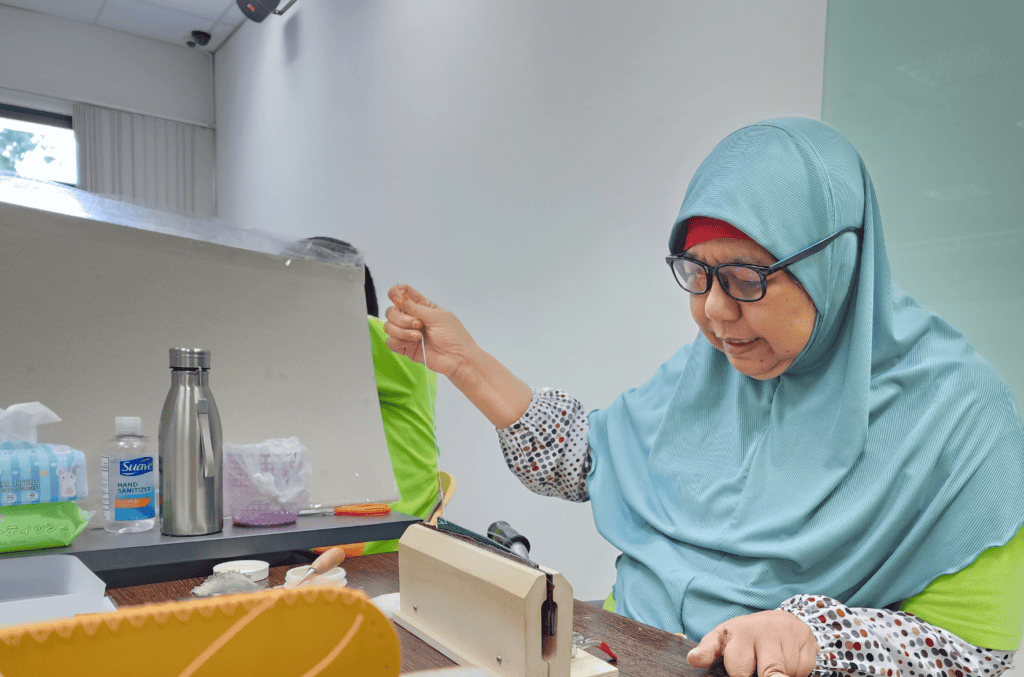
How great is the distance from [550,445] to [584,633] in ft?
1.72

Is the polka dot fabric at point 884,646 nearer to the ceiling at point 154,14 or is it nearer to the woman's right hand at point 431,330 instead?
the woman's right hand at point 431,330

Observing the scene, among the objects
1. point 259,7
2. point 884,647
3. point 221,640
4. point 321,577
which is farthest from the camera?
point 259,7

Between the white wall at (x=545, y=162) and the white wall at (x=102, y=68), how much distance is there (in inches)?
86.6

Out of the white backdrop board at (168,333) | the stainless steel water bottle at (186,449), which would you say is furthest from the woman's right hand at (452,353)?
the stainless steel water bottle at (186,449)

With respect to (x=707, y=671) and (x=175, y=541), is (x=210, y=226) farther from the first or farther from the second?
(x=707, y=671)

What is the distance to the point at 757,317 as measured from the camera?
3.26ft

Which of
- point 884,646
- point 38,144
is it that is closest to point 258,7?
point 38,144

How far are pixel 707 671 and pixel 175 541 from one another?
0.75 meters

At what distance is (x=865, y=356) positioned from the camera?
95cm

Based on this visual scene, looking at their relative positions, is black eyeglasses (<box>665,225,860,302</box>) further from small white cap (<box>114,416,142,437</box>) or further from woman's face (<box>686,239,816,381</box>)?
small white cap (<box>114,416,142,437</box>)

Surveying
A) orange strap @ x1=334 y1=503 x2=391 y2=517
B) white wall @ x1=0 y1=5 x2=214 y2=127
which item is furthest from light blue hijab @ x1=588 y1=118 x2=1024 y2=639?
white wall @ x1=0 y1=5 x2=214 y2=127

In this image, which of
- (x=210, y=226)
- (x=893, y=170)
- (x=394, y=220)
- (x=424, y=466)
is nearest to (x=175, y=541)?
(x=210, y=226)

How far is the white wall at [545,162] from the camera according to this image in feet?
6.33

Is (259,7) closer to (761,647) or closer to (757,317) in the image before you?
(757,317)
